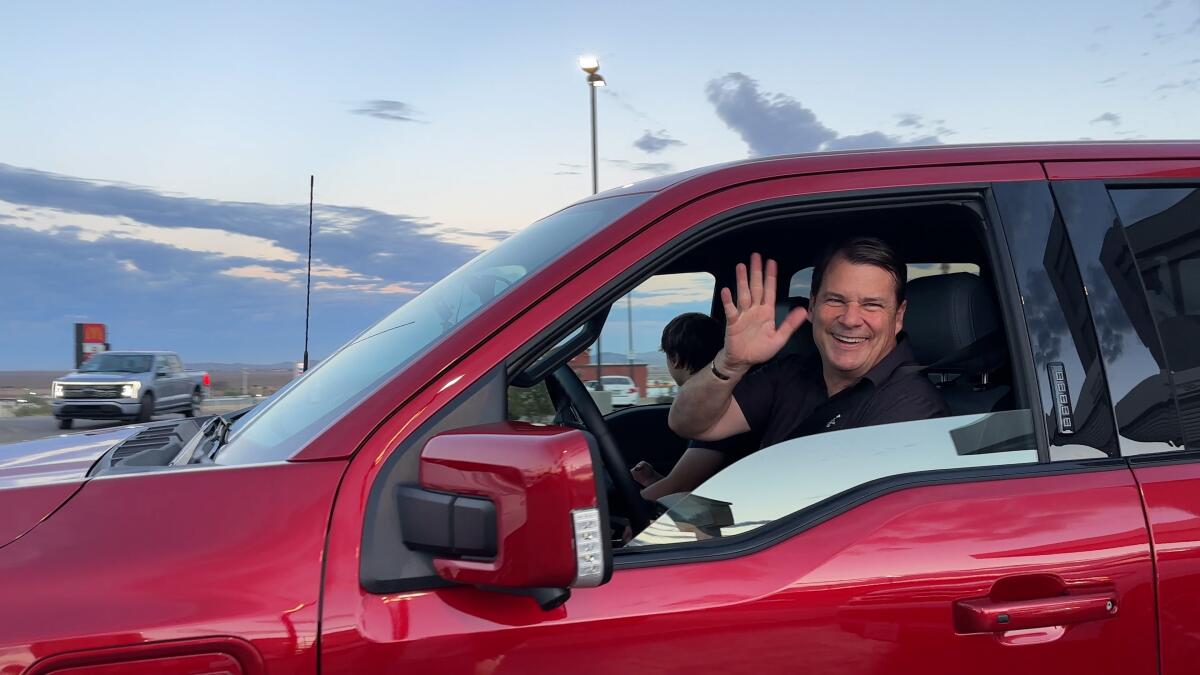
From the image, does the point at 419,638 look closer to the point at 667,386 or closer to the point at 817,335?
the point at 817,335

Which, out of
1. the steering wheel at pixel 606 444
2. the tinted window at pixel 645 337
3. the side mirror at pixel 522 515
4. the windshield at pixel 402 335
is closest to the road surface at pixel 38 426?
the tinted window at pixel 645 337

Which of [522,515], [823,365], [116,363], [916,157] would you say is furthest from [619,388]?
[116,363]

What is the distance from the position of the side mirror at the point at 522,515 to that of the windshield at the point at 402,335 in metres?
0.29

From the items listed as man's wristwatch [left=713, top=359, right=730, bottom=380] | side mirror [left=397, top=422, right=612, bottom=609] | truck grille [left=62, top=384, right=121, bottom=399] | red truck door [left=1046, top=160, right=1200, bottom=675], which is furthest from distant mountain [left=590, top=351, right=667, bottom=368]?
truck grille [left=62, top=384, right=121, bottom=399]

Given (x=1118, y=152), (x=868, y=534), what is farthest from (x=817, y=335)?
(x=868, y=534)

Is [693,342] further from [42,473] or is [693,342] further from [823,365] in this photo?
[42,473]

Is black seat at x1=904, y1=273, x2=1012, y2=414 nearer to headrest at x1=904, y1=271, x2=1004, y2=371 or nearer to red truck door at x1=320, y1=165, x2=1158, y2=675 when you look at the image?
headrest at x1=904, y1=271, x2=1004, y2=371

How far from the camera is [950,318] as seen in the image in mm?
2221

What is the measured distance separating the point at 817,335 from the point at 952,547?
0.94 metres

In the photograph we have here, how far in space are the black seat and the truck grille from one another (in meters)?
18.7

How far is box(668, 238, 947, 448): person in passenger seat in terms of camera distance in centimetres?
195

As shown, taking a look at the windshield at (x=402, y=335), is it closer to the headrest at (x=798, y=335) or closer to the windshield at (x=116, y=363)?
the headrest at (x=798, y=335)

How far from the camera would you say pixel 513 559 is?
1153 mm

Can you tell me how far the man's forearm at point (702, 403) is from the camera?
227cm
